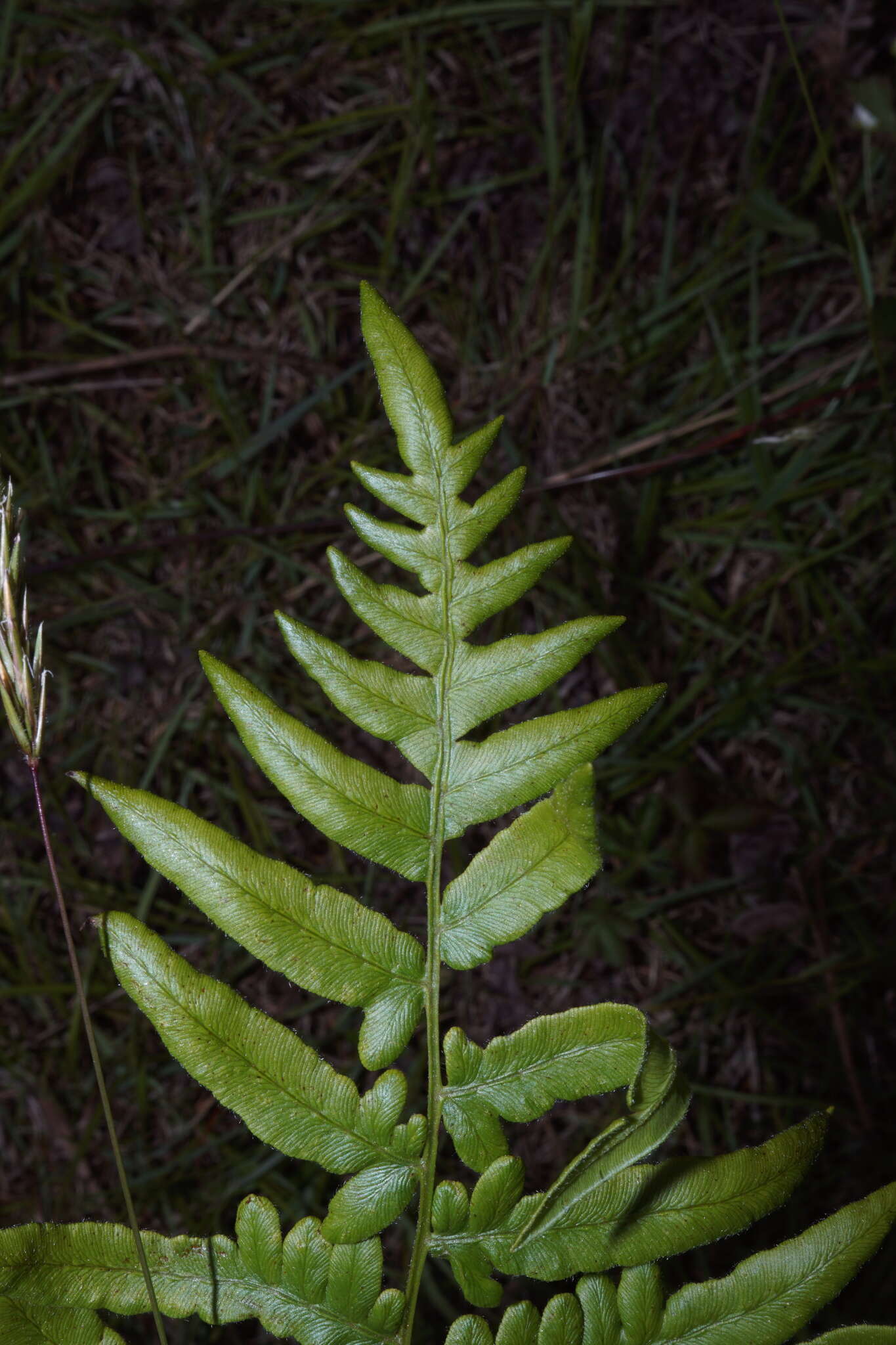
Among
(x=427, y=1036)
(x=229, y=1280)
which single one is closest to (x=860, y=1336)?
(x=427, y=1036)

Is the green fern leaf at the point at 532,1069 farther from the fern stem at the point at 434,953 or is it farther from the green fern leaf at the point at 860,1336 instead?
the green fern leaf at the point at 860,1336

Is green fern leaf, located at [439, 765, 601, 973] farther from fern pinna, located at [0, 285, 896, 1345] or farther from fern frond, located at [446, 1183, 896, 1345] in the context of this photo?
fern frond, located at [446, 1183, 896, 1345]

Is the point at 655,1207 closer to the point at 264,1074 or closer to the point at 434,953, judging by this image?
the point at 434,953

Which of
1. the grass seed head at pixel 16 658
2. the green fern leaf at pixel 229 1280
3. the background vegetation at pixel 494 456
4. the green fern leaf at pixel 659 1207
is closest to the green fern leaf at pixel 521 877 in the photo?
the green fern leaf at pixel 659 1207

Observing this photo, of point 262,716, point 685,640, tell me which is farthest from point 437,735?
point 685,640

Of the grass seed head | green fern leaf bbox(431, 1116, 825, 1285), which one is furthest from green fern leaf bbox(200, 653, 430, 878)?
green fern leaf bbox(431, 1116, 825, 1285)

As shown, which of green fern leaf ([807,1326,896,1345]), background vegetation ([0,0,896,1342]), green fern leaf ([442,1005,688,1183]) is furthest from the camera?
background vegetation ([0,0,896,1342])

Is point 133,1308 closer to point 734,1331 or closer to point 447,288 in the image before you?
point 734,1331
